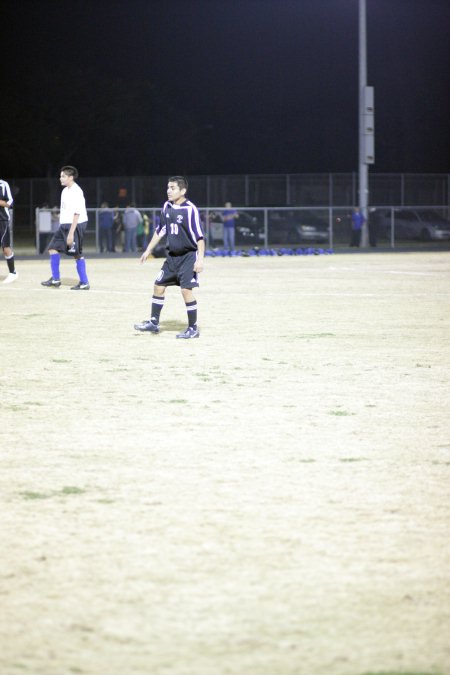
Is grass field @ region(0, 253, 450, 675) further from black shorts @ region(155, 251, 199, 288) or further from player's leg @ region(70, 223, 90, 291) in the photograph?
player's leg @ region(70, 223, 90, 291)

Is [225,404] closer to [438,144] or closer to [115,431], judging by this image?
[115,431]

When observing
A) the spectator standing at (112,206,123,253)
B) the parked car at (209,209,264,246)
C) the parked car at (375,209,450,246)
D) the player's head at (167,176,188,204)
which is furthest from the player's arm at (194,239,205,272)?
the parked car at (375,209,450,246)

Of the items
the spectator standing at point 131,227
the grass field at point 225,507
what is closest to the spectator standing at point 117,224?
the spectator standing at point 131,227

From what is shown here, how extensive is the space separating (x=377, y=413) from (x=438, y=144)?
68.4m

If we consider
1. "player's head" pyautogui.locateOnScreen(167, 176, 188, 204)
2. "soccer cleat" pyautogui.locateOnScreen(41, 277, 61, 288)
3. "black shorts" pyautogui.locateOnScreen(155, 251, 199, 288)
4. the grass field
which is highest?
"player's head" pyautogui.locateOnScreen(167, 176, 188, 204)

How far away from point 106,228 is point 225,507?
116ft

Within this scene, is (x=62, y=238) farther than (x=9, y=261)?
No

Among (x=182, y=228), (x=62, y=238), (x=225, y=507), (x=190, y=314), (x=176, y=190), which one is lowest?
(x=225, y=507)

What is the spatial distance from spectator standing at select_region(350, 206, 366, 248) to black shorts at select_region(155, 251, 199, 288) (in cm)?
3064

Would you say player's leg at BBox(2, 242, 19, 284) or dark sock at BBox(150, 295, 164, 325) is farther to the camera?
player's leg at BBox(2, 242, 19, 284)

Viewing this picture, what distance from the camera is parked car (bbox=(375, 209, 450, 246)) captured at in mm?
48281

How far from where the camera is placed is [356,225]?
43625 millimetres

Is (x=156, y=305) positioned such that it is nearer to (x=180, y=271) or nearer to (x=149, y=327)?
(x=149, y=327)

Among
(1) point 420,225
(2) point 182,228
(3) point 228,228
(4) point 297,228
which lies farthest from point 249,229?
(2) point 182,228
